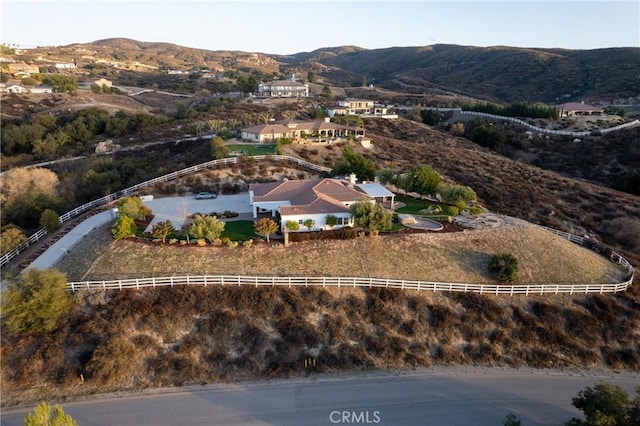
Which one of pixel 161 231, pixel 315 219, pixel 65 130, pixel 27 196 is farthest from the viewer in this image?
pixel 65 130

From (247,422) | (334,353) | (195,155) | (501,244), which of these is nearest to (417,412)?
(334,353)

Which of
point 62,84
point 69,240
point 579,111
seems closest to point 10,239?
point 69,240

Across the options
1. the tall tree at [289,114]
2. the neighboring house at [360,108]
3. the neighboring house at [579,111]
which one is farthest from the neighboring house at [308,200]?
the neighboring house at [579,111]

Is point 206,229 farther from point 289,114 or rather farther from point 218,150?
point 289,114

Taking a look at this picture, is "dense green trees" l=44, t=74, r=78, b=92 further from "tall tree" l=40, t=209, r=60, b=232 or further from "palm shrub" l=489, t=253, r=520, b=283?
"palm shrub" l=489, t=253, r=520, b=283

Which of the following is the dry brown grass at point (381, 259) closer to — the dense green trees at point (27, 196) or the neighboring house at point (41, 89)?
the dense green trees at point (27, 196)
